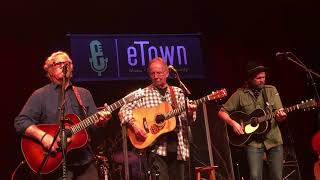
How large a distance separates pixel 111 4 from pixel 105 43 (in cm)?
77

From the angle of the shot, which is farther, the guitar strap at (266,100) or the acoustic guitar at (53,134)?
the guitar strap at (266,100)

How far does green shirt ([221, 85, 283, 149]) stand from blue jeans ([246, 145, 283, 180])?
93 mm

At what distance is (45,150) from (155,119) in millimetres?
1719

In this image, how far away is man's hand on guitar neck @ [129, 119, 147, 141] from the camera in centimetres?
614

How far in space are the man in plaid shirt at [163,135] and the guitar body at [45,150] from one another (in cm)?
115

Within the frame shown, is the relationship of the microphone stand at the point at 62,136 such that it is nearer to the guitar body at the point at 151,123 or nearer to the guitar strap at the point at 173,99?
the guitar body at the point at 151,123

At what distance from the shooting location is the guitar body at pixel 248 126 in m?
6.37

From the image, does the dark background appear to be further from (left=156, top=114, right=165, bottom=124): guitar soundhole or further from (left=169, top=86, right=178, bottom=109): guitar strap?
(left=169, top=86, right=178, bottom=109): guitar strap

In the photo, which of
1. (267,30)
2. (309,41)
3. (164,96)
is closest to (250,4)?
(267,30)

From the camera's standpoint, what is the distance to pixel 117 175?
7.82 m

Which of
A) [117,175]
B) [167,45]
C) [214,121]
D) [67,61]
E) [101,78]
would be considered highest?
[167,45]

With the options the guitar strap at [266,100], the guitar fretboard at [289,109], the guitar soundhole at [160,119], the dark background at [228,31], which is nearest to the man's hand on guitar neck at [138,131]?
the guitar soundhole at [160,119]

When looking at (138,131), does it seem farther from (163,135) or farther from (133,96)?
(133,96)

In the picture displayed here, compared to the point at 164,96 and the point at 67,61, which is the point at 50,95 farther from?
the point at 164,96
